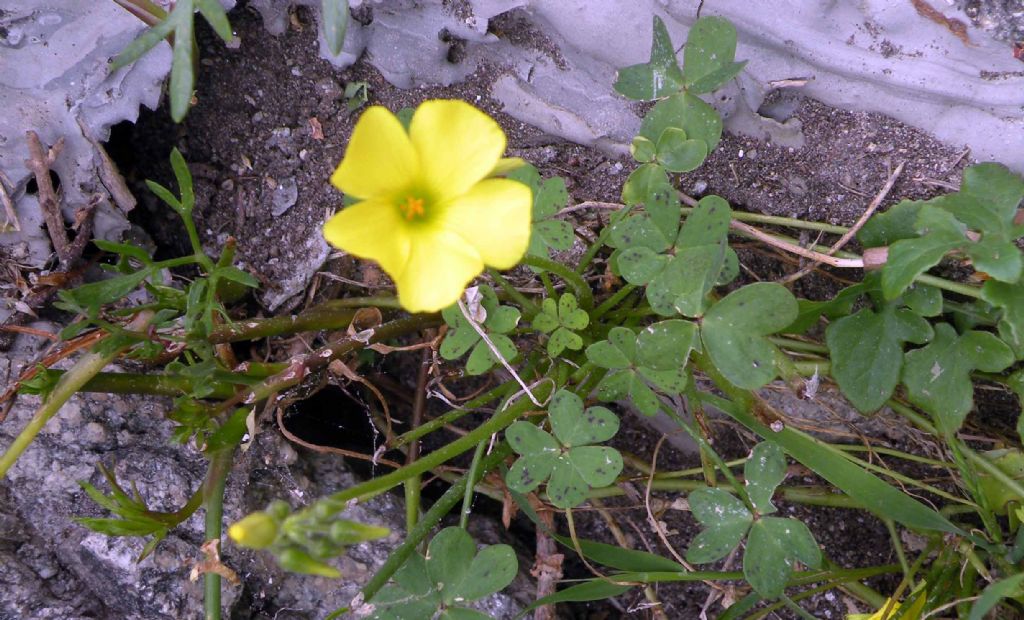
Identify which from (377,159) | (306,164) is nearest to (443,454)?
(377,159)

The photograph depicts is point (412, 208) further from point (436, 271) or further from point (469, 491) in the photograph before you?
point (469, 491)

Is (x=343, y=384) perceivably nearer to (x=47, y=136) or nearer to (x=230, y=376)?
(x=230, y=376)

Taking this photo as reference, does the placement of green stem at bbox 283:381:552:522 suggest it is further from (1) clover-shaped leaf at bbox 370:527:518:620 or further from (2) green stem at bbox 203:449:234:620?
(2) green stem at bbox 203:449:234:620

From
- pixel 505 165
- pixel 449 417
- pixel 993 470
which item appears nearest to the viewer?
pixel 505 165

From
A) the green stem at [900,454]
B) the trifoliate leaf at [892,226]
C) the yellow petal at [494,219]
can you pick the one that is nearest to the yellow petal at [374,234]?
the yellow petal at [494,219]

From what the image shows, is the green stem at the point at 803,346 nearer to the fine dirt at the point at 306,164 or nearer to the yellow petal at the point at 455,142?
the fine dirt at the point at 306,164
